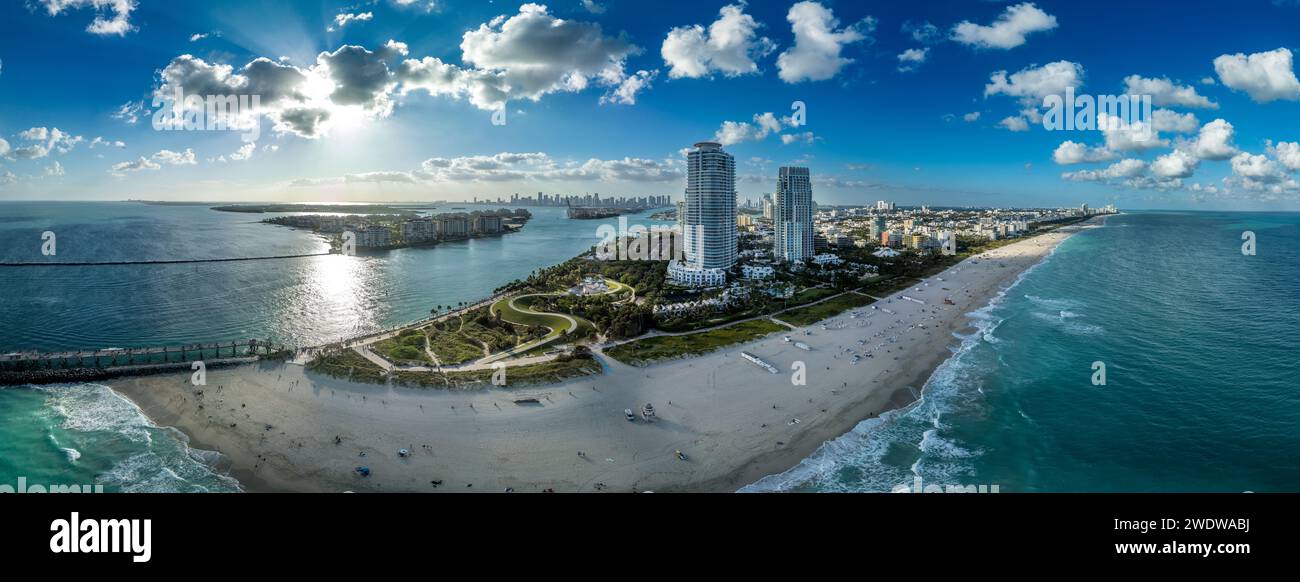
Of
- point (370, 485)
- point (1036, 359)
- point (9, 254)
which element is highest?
point (9, 254)

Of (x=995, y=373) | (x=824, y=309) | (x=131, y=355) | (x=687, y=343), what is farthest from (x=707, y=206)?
(x=131, y=355)

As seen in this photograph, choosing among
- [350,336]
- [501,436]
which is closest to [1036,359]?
[501,436]

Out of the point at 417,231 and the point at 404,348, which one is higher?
the point at 417,231

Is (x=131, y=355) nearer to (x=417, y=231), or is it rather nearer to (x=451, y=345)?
(x=451, y=345)

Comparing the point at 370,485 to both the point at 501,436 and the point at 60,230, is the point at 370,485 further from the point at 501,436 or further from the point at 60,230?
the point at 60,230

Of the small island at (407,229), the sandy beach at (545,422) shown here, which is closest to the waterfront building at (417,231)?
the small island at (407,229)

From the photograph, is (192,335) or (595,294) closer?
(192,335)

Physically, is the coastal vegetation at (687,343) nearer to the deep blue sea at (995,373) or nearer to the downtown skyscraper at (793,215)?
the deep blue sea at (995,373)
